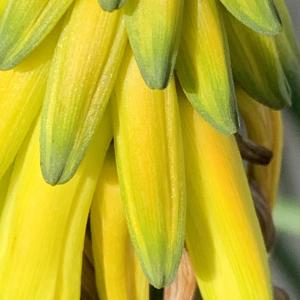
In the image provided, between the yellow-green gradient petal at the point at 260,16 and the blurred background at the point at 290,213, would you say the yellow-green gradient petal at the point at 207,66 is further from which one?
the blurred background at the point at 290,213

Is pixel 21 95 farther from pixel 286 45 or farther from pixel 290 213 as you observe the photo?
pixel 290 213

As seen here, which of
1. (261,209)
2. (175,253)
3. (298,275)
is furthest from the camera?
(298,275)

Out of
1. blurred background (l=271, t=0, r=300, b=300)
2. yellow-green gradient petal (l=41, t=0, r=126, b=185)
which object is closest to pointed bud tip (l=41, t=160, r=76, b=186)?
yellow-green gradient petal (l=41, t=0, r=126, b=185)

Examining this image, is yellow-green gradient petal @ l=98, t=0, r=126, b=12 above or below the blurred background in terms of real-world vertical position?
above

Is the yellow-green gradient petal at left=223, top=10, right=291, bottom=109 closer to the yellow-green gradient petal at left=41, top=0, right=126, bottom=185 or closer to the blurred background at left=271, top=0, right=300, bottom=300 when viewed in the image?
the yellow-green gradient petal at left=41, top=0, right=126, bottom=185

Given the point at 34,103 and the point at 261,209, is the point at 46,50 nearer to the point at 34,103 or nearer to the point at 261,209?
the point at 34,103

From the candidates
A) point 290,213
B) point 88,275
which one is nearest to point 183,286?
point 88,275

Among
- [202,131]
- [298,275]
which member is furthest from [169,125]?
[298,275]
